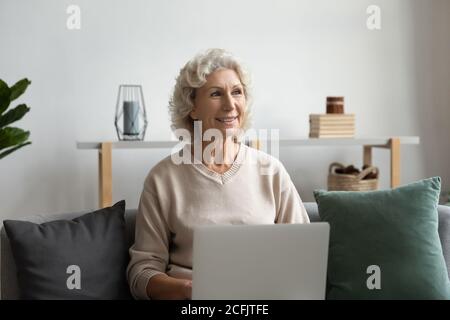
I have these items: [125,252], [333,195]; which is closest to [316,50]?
[333,195]

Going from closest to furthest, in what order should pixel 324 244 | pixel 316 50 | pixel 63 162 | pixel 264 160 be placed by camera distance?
1. pixel 324 244
2. pixel 264 160
3. pixel 63 162
4. pixel 316 50

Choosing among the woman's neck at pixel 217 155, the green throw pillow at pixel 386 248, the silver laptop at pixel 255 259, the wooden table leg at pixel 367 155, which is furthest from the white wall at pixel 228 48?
the silver laptop at pixel 255 259

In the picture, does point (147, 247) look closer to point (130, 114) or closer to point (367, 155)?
point (130, 114)

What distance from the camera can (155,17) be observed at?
11.7ft

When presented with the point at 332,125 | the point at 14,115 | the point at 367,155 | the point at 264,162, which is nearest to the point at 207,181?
the point at 264,162

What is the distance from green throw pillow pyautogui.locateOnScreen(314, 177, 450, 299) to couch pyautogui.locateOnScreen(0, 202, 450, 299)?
0.11m

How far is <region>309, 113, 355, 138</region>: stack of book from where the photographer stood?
3490mm

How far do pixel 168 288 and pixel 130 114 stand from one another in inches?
57.9

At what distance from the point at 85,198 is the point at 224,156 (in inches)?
58.5

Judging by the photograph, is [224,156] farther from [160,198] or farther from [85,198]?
[85,198]

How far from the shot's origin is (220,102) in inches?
88.5

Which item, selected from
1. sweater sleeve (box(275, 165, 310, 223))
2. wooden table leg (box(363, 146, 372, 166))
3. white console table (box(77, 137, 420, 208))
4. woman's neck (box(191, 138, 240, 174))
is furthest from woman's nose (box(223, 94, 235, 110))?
wooden table leg (box(363, 146, 372, 166))
